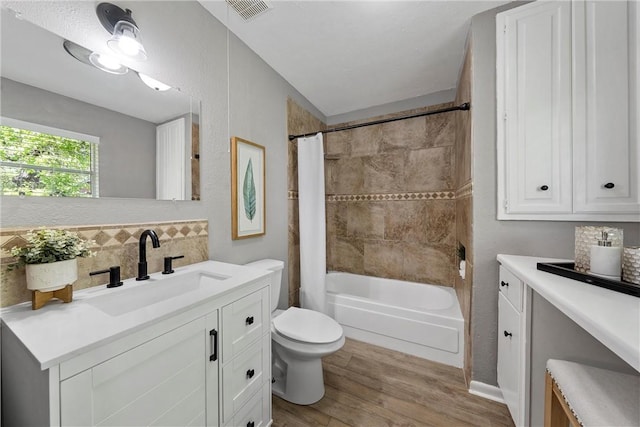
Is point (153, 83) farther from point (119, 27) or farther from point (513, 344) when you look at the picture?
point (513, 344)

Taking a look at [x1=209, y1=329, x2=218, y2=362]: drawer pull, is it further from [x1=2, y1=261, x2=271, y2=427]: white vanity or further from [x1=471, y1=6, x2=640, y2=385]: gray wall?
A: [x1=471, y1=6, x2=640, y2=385]: gray wall

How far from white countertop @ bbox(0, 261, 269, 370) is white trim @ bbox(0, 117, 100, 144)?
636 mm

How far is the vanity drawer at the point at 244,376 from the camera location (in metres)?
1.02

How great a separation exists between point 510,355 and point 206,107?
2.26m

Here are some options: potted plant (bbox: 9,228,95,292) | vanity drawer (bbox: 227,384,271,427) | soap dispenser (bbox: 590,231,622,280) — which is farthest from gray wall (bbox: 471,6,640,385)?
potted plant (bbox: 9,228,95,292)

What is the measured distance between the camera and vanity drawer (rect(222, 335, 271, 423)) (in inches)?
40.2

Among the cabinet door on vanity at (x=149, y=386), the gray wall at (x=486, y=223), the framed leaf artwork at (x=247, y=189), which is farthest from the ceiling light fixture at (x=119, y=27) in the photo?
the gray wall at (x=486, y=223)

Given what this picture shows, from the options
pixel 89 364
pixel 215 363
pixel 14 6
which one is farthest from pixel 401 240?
pixel 14 6

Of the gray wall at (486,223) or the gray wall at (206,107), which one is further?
the gray wall at (486,223)

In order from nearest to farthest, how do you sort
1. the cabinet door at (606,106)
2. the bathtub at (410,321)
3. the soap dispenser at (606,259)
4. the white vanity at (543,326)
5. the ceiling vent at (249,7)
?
the white vanity at (543,326) < the soap dispenser at (606,259) < the cabinet door at (606,106) < the ceiling vent at (249,7) < the bathtub at (410,321)

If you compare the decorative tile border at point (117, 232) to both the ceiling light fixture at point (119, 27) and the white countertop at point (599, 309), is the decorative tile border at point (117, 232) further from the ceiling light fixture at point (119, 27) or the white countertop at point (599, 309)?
the white countertop at point (599, 309)

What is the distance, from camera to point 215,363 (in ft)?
3.17

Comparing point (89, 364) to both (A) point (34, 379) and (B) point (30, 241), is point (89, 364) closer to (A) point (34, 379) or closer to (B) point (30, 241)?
(A) point (34, 379)

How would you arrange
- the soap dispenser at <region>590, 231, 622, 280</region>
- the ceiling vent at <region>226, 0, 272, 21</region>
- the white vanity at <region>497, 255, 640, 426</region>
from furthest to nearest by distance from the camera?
the ceiling vent at <region>226, 0, 272, 21</region> < the soap dispenser at <region>590, 231, 622, 280</region> < the white vanity at <region>497, 255, 640, 426</region>
